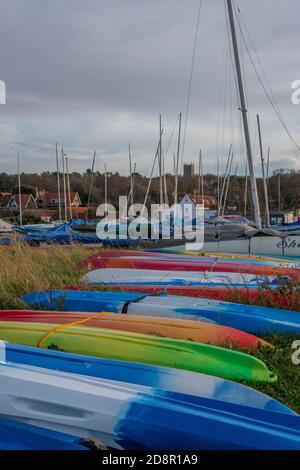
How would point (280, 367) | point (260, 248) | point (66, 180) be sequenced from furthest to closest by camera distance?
point (66, 180) → point (260, 248) → point (280, 367)

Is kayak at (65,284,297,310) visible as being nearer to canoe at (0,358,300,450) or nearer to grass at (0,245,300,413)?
grass at (0,245,300,413)

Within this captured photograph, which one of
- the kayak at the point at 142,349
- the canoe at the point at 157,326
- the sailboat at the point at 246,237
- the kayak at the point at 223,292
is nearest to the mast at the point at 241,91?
the sailboat at the point at 246,237

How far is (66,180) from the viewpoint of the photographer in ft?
91.0

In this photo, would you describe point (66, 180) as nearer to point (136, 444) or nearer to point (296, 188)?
point (296, 188)

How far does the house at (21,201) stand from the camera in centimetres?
3051

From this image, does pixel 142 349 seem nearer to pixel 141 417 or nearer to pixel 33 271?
pixel 141 417

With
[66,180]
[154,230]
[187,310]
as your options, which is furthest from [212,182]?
[187,310]

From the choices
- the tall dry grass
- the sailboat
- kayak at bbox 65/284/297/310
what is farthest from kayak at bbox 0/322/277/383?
the sailboat

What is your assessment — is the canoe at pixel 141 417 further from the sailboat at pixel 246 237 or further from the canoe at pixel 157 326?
the sailboat at pixel 246 237

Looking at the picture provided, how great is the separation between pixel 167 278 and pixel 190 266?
0.89m

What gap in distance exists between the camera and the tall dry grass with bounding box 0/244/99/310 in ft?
18.9

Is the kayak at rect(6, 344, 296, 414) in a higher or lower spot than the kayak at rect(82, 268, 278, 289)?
lower

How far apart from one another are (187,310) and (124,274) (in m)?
2.30
